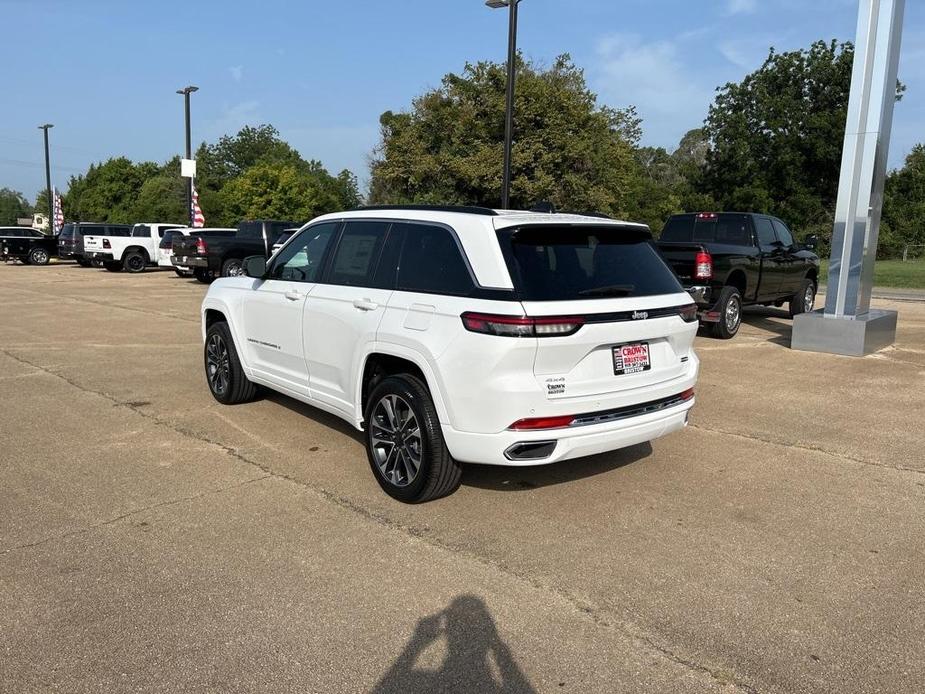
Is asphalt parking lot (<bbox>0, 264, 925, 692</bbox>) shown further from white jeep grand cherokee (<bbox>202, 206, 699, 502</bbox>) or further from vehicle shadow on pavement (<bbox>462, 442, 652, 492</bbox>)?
white jeep grand cherokee (<bbox>202, 206, 699, 502</bbox>)

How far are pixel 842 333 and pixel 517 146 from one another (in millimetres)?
24784

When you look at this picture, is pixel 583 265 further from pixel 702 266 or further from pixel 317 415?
pixel 702 266

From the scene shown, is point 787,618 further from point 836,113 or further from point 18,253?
point 836,113

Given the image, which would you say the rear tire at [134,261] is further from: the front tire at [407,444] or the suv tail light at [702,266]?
the front tire at [407,444]

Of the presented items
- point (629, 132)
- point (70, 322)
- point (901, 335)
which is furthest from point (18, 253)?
point (901, 335)

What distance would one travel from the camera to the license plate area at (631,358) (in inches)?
167

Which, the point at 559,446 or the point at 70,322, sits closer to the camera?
the point at 559,446

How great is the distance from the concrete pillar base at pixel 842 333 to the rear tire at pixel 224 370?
7.50 metres

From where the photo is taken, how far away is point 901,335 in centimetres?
1205

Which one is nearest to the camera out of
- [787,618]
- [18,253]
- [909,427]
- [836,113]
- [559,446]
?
[787,618]

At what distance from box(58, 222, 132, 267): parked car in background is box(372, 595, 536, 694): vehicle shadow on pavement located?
27444 millimetres

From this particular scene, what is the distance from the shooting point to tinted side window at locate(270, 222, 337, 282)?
5.51 meters

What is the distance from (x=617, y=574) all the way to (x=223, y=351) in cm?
437

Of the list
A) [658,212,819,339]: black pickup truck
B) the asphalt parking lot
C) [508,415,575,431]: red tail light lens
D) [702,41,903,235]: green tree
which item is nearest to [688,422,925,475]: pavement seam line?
the asphalt parking lot
